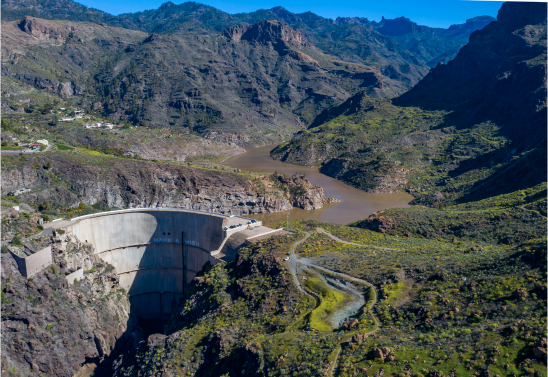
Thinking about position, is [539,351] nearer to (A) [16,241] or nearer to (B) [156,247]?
(A) [16,241]

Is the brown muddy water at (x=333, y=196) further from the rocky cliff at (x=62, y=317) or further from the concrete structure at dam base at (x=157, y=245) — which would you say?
the rocky cliff at (x=62, y=317)

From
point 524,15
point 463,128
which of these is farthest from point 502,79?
point 524,15

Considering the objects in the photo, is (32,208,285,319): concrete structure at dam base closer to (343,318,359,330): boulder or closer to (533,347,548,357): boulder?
(343,318,359,330): boulder

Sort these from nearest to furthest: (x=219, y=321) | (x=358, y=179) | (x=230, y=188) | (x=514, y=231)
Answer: (x=219, y=321) < (x=514, y=231) < (x=230, y=188) < (x=358, y=179)

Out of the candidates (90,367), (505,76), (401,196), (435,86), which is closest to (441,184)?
(401,196)

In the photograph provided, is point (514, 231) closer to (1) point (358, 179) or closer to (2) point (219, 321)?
(2) point (219, 321)

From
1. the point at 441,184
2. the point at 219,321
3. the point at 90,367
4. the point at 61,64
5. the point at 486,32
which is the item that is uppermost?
the point at 486,32

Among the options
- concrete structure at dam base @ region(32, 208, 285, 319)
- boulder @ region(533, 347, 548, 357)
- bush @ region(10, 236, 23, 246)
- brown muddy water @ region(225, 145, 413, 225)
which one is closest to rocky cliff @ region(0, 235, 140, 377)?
bush @ region(10, 236, 23, 246)
